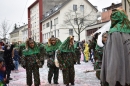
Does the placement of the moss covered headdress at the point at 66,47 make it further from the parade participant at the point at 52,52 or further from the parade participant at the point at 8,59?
the parade participant at the point at 8,59

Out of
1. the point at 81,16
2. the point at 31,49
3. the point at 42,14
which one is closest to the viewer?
the point at 31,49

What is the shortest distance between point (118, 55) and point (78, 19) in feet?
155

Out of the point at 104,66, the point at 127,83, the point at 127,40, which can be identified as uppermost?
the point at 127,40

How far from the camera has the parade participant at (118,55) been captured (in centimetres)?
362

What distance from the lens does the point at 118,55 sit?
143 inches

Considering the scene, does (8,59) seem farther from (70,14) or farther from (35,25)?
(35,25)

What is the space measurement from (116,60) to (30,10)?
268 feet

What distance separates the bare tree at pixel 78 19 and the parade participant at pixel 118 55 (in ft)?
145

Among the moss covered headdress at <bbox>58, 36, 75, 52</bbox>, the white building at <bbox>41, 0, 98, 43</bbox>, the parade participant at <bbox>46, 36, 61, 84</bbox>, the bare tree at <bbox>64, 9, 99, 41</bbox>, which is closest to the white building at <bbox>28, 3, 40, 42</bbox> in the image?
the white building at <bbox>41, 0, 98, 43</bbox>

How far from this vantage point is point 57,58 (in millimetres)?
9836

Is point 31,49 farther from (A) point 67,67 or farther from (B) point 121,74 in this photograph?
(B) point 121,74

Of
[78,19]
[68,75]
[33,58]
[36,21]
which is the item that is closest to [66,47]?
[68,75]

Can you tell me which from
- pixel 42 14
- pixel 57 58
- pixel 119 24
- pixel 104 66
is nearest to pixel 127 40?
pixel 119 24

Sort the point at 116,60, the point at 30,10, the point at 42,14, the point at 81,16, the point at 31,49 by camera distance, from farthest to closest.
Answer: the point at 30,10 < the point at 42,14 < the point at 81,16 < the point at 31,49 < the point at 116,60
